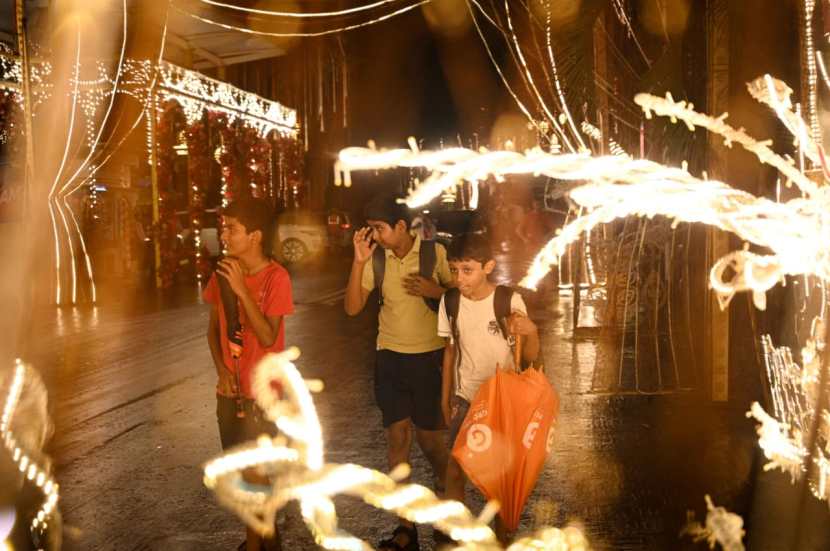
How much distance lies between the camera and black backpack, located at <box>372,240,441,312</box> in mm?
5473

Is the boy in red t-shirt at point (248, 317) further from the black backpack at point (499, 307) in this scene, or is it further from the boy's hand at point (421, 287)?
the black backpack at point (499, 307)

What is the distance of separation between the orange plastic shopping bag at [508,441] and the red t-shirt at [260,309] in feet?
3.71

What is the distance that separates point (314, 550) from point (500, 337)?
5.00 feet

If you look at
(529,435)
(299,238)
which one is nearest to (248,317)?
(529,435)

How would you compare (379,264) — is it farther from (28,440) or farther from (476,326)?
(28,440)

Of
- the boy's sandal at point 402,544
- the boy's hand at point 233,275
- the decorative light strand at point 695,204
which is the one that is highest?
the decorative light strand at point 695,204

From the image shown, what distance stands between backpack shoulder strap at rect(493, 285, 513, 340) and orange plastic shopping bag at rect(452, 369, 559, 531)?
1.31ft

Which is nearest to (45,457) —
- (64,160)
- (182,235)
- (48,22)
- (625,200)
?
(625,200)

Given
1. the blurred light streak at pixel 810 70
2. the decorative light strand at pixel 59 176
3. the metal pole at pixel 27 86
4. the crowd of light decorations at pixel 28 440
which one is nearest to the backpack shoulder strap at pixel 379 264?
the crowd of light decorations at pixel 28 440

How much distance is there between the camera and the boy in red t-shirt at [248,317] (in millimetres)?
4949

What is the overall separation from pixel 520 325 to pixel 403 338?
85cm

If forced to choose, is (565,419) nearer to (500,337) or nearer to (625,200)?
(500,337)

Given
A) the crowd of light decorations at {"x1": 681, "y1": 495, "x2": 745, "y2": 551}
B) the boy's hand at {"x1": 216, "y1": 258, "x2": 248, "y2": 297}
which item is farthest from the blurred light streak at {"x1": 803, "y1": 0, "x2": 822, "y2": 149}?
the boy's hand at {"x1": 216, "y1": 258, "x2": 248, "y2": 297}

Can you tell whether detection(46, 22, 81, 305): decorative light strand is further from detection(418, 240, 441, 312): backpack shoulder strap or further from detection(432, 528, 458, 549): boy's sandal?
detection(432, 528, 458, 549): boy's sandal
